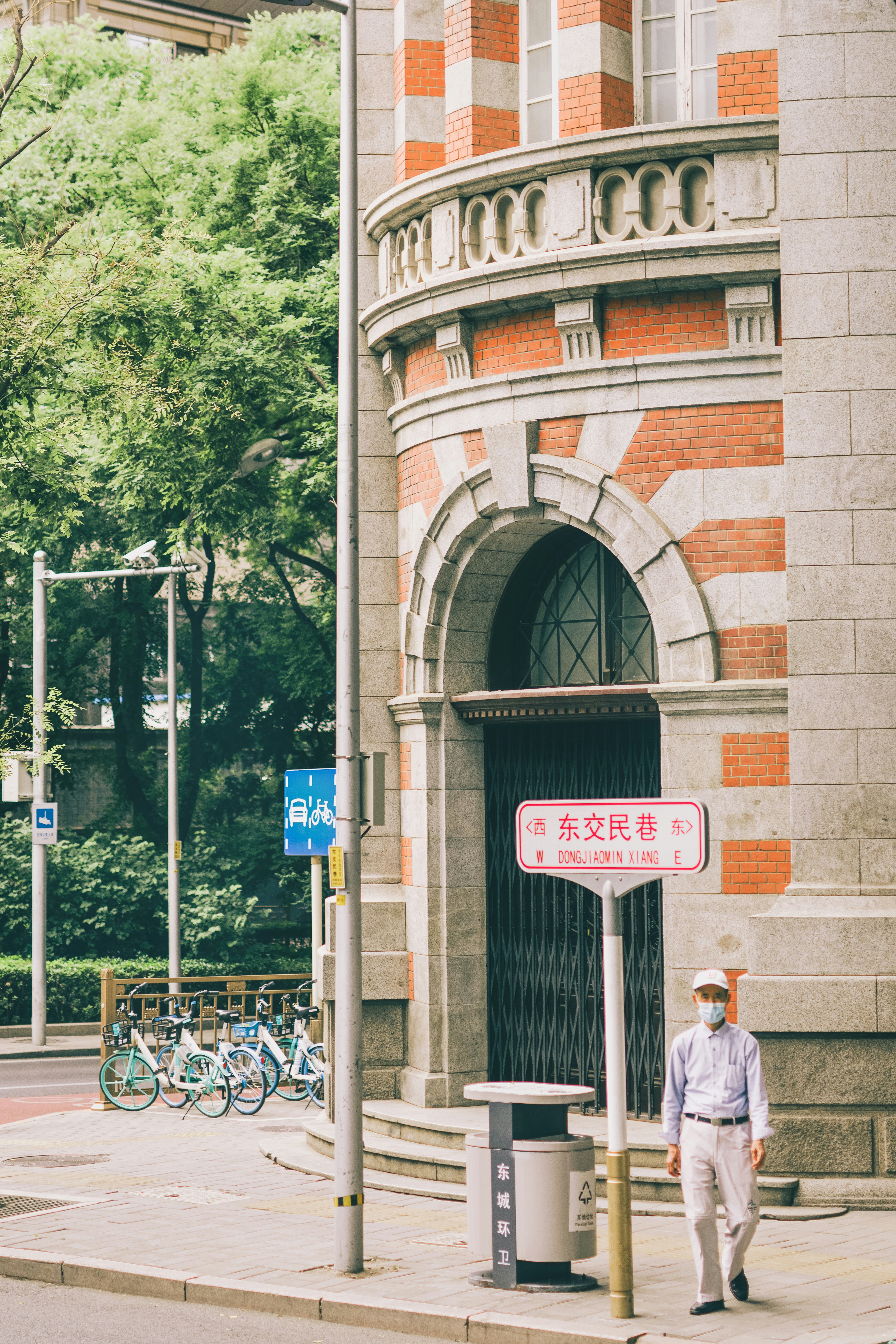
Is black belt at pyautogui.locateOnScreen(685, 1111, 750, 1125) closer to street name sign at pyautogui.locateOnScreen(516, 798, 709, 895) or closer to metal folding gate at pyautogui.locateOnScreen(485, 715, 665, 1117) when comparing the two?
street name sign at pyautogui.locateOnScreen(516, 798, 709, 895)

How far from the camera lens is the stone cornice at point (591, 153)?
39.7 feet

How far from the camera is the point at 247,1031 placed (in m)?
18.6

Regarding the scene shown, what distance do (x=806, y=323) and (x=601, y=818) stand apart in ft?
16.3

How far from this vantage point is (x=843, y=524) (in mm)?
11672

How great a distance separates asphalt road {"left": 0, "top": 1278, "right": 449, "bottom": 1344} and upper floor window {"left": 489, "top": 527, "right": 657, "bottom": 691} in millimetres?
6267

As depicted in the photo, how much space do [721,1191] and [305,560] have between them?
22092 mm

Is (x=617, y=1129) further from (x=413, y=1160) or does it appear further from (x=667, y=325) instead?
(x=667, y=325)

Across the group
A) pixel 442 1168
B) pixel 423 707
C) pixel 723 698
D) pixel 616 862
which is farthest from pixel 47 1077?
pixel 616 862

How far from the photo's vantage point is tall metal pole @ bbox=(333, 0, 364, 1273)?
9469 mm

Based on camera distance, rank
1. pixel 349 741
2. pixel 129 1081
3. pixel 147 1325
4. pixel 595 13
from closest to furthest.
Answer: pixel 147 1325
pixel 349 741
pixel 595 13
pixel 129 1081

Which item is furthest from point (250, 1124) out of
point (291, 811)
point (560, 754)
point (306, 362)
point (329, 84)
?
point (329, 84)

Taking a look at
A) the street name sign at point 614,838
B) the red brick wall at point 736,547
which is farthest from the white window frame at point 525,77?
the street name sign at point 614,838

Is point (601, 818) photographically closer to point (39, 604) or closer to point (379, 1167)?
point (379, 1167)

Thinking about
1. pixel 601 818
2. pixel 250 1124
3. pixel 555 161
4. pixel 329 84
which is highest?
pixel 329 84
